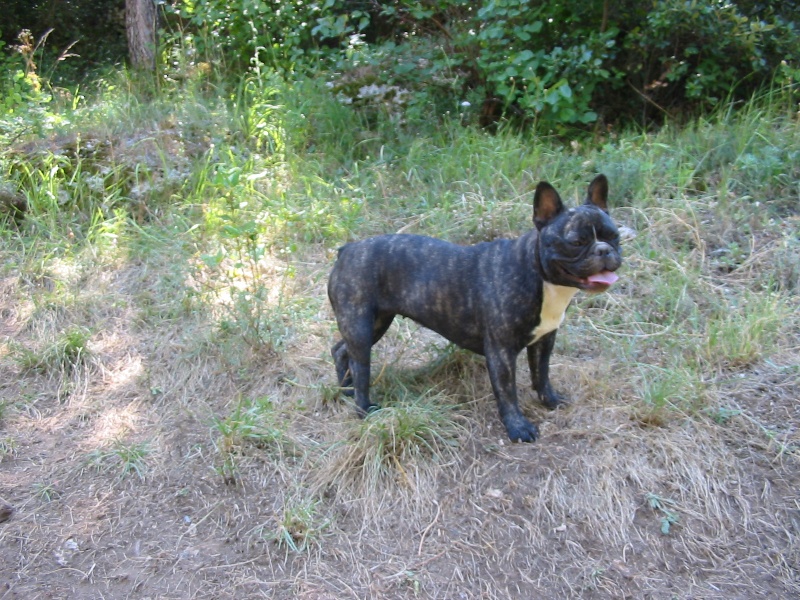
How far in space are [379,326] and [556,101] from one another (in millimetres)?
3173

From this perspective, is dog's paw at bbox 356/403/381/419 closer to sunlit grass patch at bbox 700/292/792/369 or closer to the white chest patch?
the white chest patch

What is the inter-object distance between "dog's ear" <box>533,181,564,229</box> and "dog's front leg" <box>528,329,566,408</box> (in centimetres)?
69

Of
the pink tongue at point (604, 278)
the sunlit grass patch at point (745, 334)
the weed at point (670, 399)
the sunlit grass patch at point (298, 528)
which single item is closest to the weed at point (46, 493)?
the sunlit grass patch at point (298, 528)

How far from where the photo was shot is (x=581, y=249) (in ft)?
12.3

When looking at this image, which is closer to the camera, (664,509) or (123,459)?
(664,509)

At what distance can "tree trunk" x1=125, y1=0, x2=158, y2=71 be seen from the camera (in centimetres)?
842

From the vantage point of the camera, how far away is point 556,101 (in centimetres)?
671

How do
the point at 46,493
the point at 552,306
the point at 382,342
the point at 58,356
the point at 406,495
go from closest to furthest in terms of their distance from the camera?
1. the point at 552,306
2. the point at 406,495
3. the point at 46,493
4. the point at 382,342
5. the point at 58,356

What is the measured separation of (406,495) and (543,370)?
1.04 metres

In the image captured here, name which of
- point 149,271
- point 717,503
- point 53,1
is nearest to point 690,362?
point 717,503

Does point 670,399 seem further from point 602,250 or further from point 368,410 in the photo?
point 368,410

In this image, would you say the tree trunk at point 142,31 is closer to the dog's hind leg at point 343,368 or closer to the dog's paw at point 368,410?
the dog's hind leg at point 343,368

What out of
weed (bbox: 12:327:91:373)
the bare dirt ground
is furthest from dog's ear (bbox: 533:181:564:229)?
weed (bbox: 12:327:91:373)

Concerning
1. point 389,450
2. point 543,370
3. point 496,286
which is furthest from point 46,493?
point 543,370
